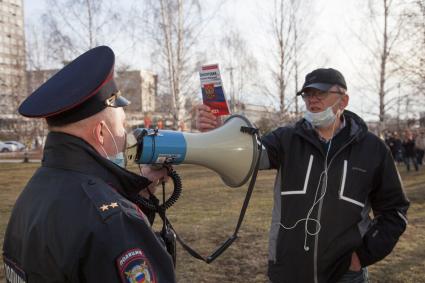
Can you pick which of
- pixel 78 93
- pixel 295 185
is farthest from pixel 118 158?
pixel 295 185

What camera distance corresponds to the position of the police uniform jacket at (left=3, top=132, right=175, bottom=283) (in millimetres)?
1157

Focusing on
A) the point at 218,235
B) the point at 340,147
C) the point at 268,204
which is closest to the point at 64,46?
the point at 268,204

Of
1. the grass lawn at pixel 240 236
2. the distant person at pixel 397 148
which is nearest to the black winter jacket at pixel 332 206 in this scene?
the grass lawn at pixel 240 236

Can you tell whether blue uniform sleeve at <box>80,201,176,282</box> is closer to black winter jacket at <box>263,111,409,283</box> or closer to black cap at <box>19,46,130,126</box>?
black cap at <box>19,46,130,126</box>

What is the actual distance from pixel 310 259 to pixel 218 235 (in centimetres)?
387

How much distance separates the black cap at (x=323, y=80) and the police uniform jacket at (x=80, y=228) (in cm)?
185

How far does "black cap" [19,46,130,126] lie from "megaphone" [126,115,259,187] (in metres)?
0.30

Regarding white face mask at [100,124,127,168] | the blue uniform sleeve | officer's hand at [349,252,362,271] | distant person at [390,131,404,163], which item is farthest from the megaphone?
distant person at [390,131,404,163]

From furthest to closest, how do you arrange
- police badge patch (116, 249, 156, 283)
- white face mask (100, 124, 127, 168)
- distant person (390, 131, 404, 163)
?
distant person (390, 131, 404, 163)
white face mask (100, 124, 127, 168)
police badge patch (116, 249, 156, 283)

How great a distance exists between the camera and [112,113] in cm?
145

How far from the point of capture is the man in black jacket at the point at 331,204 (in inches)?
98.7

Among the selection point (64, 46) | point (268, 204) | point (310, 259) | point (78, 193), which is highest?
point (64, 46)

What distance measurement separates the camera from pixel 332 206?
2.52m

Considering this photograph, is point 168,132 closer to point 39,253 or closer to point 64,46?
point 39,253
